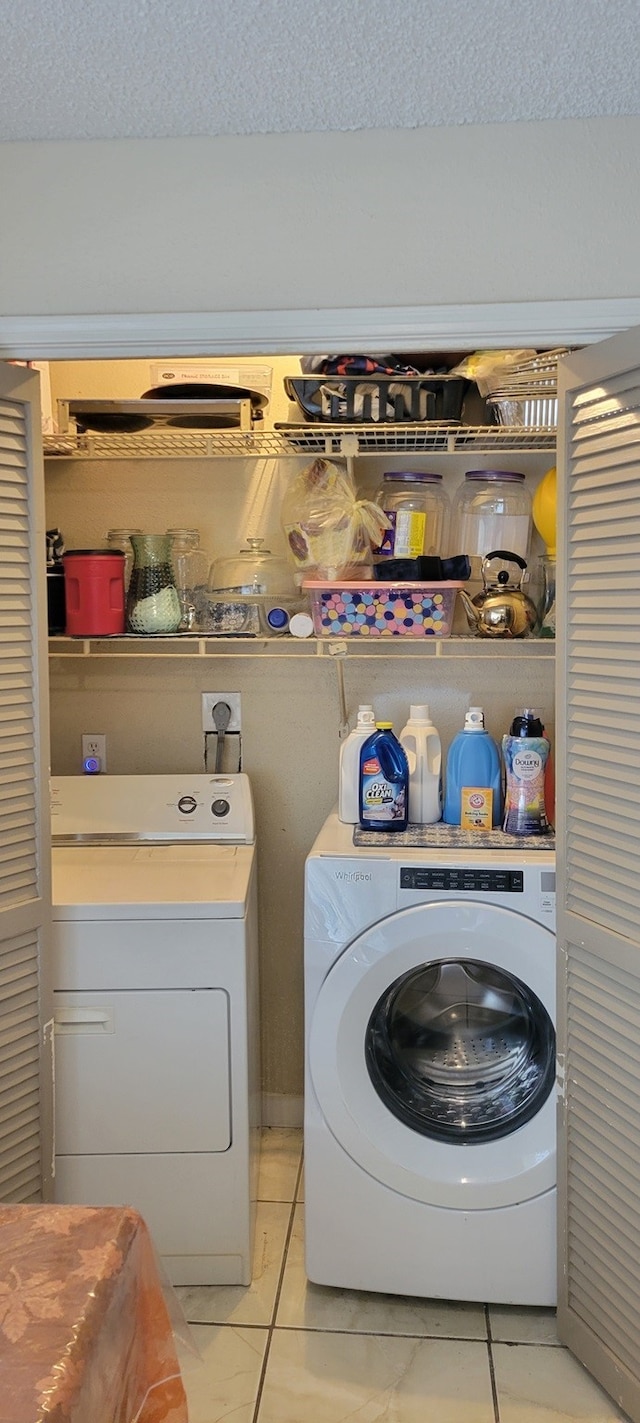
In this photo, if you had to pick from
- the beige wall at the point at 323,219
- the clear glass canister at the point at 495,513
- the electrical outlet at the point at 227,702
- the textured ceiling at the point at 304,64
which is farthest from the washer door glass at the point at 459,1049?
the textured ceiling at the point at 304,64

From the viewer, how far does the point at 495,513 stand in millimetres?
2619

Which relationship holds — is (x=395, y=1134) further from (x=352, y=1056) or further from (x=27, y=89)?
(x=27, y=89)

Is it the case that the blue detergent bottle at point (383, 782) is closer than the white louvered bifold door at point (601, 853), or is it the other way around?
the white louvered bifold door at point (601, 853)

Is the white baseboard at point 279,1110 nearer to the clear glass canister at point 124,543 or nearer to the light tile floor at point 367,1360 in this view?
the light tile floor at point 367,1360

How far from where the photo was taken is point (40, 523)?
204 cm

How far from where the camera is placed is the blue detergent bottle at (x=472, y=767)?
7.77 feet

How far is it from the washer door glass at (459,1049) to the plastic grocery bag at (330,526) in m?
0.96

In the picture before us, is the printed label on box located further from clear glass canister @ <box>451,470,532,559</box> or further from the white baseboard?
the white baseboard

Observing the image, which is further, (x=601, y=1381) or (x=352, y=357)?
(x=352, y=357)

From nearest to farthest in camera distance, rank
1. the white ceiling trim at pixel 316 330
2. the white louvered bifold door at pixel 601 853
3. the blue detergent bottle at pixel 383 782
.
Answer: the white louvered bifold door at pixel 601 853
the white ceiling trim at pixel 316 330
the blue detergent bottle at pixel 383 782

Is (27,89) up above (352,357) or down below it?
above

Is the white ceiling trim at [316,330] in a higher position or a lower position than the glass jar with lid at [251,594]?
higher

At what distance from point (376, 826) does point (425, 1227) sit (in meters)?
0.83

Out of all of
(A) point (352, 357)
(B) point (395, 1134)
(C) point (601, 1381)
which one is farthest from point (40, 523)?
(C) point (601, 1381)
